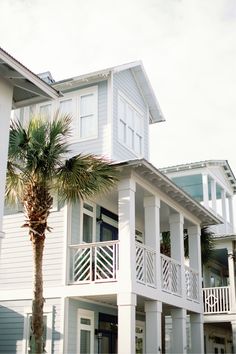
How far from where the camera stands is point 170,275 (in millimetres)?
18094

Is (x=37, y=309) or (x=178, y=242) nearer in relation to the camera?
(x=37, y=309)

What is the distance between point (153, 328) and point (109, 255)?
244 cm

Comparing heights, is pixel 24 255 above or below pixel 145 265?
above

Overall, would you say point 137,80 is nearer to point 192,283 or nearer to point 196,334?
point 192,283

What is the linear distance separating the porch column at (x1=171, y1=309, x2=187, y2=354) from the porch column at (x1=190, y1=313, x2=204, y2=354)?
6.31 feet

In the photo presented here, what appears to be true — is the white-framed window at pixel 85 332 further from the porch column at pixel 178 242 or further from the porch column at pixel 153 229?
the porch column at pixel 178 242

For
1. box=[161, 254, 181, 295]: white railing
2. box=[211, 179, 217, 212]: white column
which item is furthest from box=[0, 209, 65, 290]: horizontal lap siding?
box=[211, 179, 217, 212]: white column

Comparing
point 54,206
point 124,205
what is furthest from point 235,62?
point 54,206

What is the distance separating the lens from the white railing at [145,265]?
1580 cm

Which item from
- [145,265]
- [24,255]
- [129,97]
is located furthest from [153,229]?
[129,97]

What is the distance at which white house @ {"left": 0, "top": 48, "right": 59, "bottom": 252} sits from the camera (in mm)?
11969

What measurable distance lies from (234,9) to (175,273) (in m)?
10.4

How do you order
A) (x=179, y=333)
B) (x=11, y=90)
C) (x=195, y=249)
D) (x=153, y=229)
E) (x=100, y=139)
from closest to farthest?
(x=11, y=90) < (x=153, y=229) < (x=179, y=333) < (x=100, y=139) < (x=195, y=249)

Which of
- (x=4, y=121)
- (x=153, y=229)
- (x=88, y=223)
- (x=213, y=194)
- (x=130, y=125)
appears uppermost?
(x=130, y=125)
